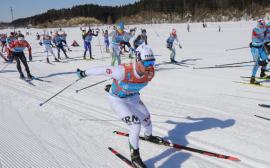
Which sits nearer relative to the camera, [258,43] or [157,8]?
[258,43]

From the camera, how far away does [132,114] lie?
10.6 feet

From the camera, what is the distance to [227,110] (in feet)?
17.5

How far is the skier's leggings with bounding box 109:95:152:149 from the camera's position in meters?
3.16

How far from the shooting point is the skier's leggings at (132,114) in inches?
124

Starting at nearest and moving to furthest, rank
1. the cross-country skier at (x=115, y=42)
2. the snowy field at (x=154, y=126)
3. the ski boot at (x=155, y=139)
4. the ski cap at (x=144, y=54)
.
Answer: the ski cap at (x=144, y=54), the snowy field at (x=154, y=126), the ski boot at (x=155, y=139), the cross-country skier at (x=115, y=42)

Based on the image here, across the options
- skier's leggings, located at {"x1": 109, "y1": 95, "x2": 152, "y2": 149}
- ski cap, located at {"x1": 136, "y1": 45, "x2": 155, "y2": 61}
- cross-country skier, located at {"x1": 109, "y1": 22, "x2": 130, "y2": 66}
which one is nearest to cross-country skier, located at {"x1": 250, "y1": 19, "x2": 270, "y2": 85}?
skier's leggings, located at {"x1": 109, "y1": 95, "x2": 152, "y2": 149}

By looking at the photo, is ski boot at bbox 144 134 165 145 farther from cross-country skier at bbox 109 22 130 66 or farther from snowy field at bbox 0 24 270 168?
cross-country skier at bbox 109 22 130 66

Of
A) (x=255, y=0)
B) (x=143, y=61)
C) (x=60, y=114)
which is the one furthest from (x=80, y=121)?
(x=255, y=0)

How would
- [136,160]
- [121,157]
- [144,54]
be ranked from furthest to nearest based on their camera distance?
[121,157]
[136,160]
[144,54]

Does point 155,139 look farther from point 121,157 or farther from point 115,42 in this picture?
point 115,42

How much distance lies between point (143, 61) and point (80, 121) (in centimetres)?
277

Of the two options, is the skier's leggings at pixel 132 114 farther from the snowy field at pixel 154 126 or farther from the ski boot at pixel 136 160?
the snowy field at pixel 154 126

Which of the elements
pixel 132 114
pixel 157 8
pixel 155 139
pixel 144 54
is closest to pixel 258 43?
pixel 155 139

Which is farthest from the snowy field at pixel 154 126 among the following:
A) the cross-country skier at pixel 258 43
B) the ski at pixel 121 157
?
the cross-country skier at pixel 258 43
